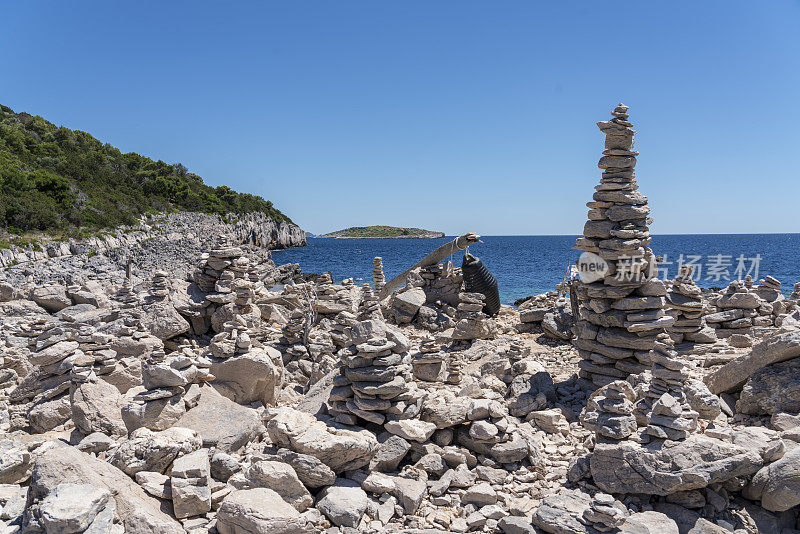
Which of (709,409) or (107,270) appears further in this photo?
(107,270)

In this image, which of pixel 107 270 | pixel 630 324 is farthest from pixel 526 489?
pixel 107 270

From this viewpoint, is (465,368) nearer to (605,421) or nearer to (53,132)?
(605,421)

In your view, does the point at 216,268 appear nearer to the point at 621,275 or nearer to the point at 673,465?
the point at 621,275

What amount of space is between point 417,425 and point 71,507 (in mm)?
4220

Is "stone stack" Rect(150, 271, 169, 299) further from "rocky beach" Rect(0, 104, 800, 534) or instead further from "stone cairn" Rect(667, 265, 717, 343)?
"stone cairn" Rect(667, 265, 717, 343)

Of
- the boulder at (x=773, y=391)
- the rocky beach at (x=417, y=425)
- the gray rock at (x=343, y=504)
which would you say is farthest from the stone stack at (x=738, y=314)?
the gray rock at (x=343, y=504)

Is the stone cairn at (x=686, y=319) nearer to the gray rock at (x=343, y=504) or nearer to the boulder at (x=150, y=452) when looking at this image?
the gray rock at (x=343, y=504)

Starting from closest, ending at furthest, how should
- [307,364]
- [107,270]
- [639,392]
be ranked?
[639,392] < [307,364] < [107,270]

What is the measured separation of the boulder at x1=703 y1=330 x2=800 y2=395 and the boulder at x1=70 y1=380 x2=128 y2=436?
10.5 metres

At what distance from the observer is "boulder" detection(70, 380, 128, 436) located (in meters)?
6.96

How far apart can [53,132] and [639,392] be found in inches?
3678

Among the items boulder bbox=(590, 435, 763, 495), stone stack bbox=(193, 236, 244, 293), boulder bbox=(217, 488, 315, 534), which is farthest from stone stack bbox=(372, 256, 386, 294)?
boulder bbox=(217, 488, 315, 534)

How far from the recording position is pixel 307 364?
36.8ft

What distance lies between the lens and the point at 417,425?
6.69 m
